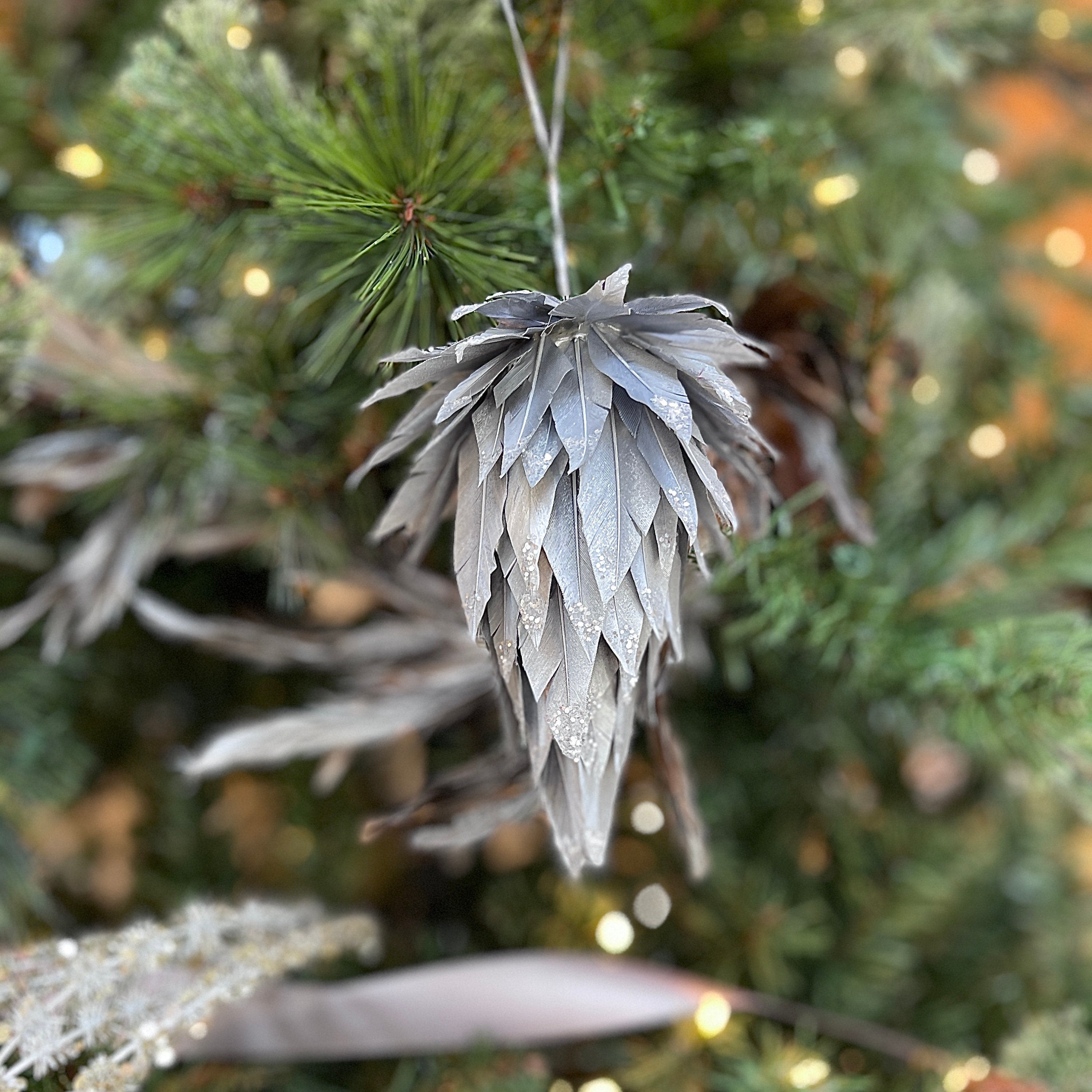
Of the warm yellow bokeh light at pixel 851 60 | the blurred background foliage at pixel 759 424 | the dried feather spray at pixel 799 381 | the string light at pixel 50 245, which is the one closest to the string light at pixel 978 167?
the blurred background foliage at pixel 759 424

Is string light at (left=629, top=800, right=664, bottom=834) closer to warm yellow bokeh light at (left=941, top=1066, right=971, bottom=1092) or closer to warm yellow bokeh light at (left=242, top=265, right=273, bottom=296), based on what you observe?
warm yellow bokeh light at (left=941, top=1066, right=971, bottom=1092)

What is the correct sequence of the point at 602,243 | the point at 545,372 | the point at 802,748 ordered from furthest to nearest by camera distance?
the point at 802,748 → the point at 602,243 → the point at 545,372

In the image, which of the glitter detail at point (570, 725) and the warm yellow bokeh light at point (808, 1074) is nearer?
the glitter detail at point (570, 725)

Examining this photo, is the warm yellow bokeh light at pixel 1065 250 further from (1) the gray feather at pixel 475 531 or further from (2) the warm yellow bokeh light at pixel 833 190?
(1) the gray feather at pixel 475 531

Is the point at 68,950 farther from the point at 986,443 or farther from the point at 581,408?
the point at 986,443

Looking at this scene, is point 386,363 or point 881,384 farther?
point 881,384

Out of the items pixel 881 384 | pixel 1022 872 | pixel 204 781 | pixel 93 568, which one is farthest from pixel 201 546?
pixel 1022 872

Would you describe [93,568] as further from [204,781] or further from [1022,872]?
[1022,872]
